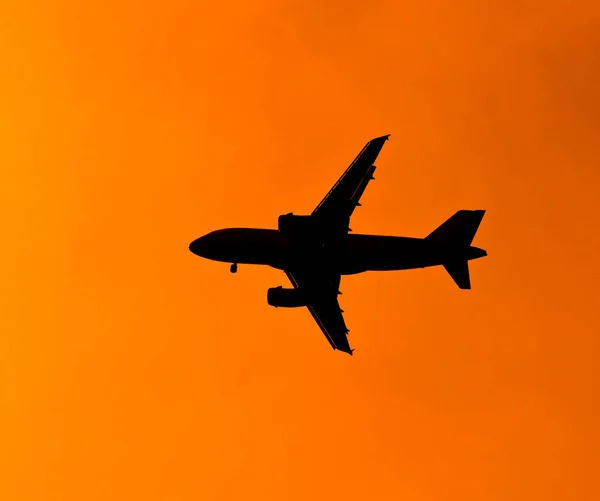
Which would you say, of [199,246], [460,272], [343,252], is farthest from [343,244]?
[199,246]

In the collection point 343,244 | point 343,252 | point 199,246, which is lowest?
point 343,252

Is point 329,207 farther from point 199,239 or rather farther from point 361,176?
point 199,239

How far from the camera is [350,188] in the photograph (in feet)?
187

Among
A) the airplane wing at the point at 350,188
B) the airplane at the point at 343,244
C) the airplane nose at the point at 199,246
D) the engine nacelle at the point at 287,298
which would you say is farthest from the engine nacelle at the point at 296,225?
the engine nacelle at the point at 287,298

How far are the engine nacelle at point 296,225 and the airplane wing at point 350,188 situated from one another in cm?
152

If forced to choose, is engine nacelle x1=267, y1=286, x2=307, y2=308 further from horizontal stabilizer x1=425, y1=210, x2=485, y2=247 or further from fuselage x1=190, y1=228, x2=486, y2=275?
horizontal stabilizer x1=425, y1=210, x2=485, y2=247

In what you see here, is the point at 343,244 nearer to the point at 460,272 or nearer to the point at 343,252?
the point at 343,252

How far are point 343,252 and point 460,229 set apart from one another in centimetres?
843

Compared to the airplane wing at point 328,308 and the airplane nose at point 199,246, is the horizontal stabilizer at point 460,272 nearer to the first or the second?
the airplane wing at point 328,308

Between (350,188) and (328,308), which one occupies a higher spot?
(350,188)

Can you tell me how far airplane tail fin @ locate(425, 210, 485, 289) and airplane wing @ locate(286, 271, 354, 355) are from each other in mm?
7726

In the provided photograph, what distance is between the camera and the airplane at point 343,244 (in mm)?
56531

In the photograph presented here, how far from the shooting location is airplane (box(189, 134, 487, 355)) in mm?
56531

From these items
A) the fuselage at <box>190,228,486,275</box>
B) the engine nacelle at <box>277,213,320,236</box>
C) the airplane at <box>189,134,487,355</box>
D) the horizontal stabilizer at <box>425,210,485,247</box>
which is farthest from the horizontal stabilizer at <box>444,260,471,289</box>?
the engine nacelle at <box>277,213,320,236</box>
